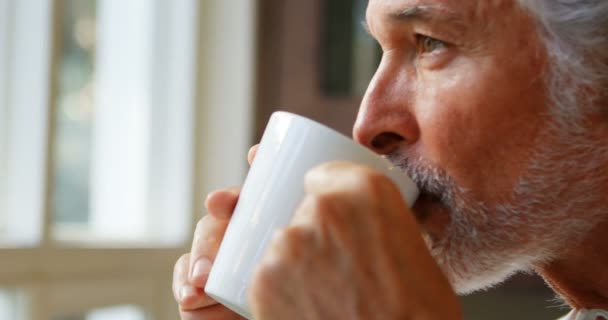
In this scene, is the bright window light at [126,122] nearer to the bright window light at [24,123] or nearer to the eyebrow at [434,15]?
the bright window light at [24,123]

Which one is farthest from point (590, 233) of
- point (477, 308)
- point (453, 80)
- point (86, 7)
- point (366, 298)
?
point (477, 308)

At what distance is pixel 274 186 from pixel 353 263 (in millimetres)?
125

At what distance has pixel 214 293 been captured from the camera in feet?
2.63

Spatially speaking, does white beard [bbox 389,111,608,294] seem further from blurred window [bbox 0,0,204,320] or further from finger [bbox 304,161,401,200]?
blurred window [bbox 0,0,204,320]

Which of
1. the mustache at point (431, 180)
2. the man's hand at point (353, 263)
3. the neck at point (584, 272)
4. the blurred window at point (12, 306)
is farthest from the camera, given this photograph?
the blurred window at point (12, 306)

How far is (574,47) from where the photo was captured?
0.94m

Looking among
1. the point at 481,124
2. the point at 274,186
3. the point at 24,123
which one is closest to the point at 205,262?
the point at 274,186

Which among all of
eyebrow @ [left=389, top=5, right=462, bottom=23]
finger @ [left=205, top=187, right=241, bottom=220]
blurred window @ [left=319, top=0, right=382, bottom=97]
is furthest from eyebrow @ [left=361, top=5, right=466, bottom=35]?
blurred window @ [left=319, top=0, right=382, bottom=97]

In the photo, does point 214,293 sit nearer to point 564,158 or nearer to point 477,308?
point 564,158

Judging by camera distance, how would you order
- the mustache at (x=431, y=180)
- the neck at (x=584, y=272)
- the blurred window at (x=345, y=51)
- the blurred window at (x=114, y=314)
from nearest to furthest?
the mustache at (x=431, y=180) < the neck at (x=584, y=272) < the blurred window at (x=114, y=314) < the blurred window at (x=345, y=51)

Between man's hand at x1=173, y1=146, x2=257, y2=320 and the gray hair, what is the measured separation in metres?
0.31

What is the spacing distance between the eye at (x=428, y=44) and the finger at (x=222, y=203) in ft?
0.79

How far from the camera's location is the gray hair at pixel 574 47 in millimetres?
924

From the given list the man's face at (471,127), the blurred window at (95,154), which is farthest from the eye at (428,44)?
the blurred window at (95,154)
